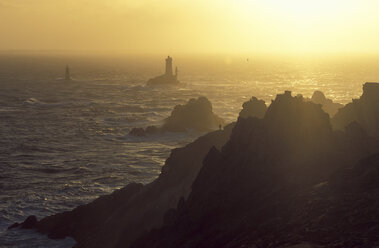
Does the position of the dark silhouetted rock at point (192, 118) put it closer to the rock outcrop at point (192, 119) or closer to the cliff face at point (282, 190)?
the rock outcrop at point (192, 119)

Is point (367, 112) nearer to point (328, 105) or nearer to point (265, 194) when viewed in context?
point (265, 194)

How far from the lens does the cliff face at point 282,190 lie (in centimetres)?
1930

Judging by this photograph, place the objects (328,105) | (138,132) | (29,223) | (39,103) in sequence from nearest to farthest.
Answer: (29,223) → (328,105) → (138,132) → (39,103)

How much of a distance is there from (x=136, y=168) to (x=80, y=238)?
2592 cm

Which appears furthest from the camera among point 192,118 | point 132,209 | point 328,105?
point 192,118

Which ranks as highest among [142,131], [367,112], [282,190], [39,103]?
[367,112]

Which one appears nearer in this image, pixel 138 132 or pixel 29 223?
pixel 29 223

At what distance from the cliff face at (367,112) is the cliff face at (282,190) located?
748 centimetres

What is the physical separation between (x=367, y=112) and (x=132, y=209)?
19.9 metres

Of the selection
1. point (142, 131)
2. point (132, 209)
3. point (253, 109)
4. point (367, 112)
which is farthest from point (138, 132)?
point (367, 112)

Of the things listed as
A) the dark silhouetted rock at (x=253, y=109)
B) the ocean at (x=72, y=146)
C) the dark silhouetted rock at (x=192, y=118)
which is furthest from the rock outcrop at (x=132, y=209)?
the dark silhouetted rock at (x=192, y=118)

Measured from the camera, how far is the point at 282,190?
24.9 metres

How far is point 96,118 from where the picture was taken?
111 metres

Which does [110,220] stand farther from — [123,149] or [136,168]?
Result: [123,149]
